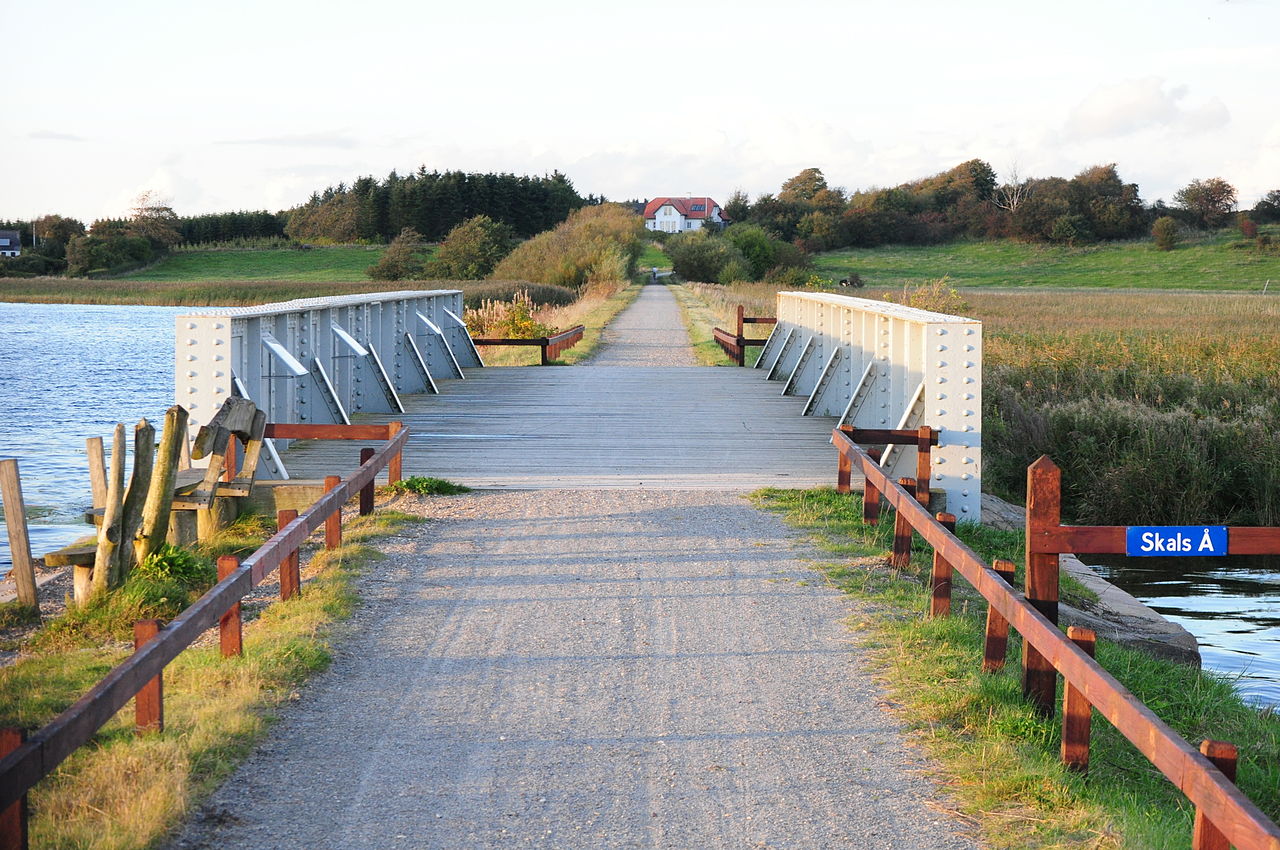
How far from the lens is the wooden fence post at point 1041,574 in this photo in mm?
4711

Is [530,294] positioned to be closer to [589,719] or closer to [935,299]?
[935,299]

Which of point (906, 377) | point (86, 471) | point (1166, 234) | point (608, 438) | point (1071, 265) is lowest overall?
point (86, 471)

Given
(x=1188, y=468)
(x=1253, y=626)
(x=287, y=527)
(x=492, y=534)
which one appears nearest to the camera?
(x=287, y=527)

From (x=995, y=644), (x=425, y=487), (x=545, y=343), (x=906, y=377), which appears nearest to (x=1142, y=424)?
(x=906, y=377)

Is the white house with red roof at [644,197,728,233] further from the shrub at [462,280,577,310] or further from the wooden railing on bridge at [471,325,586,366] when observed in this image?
the wooden railing on bridge at [471,325,586,366]

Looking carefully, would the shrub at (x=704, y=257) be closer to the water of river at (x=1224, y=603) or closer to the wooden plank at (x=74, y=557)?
the water of river at (x=1224, y=603)

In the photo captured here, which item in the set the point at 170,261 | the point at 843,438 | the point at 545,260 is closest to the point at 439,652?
the point at 843,438

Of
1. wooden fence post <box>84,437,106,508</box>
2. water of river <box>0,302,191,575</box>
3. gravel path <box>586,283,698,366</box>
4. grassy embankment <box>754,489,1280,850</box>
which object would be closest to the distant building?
water of river <box>0,302,191,575</box>

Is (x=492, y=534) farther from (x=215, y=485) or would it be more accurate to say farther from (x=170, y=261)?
(x=170, y=261)

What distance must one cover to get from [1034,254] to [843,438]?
91285 millimetres

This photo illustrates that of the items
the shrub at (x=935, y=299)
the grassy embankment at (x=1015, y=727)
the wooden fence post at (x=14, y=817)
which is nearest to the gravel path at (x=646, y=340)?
the shrub at (x=935, y=299)

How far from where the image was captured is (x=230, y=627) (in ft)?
17.6

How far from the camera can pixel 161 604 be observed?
678cm

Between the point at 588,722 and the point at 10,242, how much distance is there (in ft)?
377
